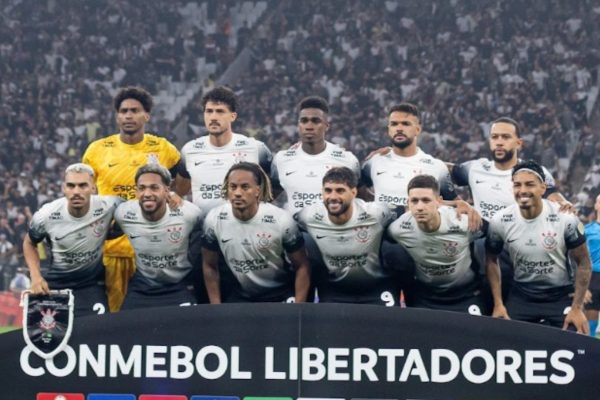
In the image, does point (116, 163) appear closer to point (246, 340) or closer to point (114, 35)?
point (246, 340)

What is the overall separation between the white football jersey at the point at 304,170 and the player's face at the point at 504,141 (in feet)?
3.58

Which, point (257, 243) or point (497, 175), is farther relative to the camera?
point (497, 175)

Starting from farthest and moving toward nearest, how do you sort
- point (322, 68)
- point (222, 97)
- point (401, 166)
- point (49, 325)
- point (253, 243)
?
1. point (322, 68)
2. point (401, 166)
3. point (222, 97)
4. point (253, 243)
5. point (49, 325)

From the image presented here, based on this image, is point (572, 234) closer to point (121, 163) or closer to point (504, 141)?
point (504, 141)

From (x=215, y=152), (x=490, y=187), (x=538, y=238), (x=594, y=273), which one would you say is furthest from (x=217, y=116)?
(x=594, y=273)

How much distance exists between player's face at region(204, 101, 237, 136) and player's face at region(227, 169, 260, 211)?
1278 mm

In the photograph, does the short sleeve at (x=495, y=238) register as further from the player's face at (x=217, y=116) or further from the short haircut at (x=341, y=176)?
the player's face at (x=217, y=116)

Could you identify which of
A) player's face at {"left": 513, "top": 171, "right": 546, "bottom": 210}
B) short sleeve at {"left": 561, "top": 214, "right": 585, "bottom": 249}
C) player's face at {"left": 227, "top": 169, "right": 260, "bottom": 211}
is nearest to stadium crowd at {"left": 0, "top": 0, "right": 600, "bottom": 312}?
short sleeve at {"left": 561, "top": 214, "right": 585, "bottom": 249}

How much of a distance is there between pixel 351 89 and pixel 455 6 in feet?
12.4

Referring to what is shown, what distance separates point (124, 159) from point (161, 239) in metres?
1.04

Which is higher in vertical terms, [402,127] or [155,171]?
[402,127]

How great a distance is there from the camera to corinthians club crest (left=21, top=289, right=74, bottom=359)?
761cm

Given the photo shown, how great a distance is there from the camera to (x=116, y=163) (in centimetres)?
982

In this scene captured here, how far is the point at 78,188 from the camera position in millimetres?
8984
